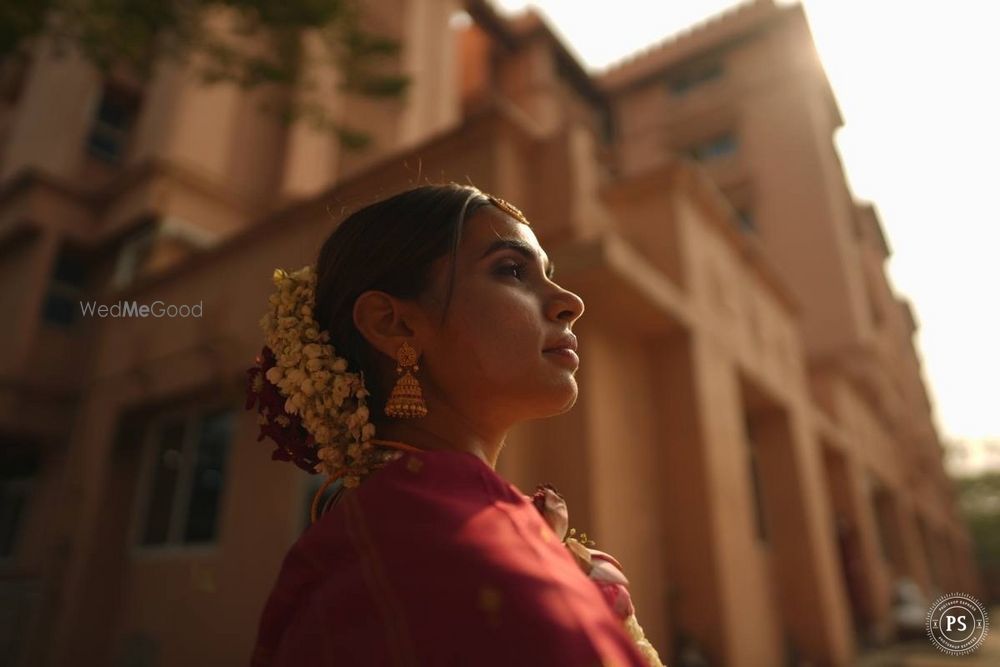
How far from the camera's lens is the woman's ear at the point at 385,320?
1505 mm

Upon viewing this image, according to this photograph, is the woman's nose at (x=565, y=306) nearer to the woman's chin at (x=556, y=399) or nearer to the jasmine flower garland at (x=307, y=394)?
the woman's chin at (x=556, y=399)

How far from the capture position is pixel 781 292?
10.9m

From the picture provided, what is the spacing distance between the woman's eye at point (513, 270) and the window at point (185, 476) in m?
7.44

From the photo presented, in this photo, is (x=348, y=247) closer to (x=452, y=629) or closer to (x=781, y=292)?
(x=452, y=629)

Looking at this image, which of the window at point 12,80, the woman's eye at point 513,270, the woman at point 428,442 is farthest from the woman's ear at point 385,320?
the window at point 12,80

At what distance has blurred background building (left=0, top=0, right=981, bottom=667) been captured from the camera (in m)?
6.11

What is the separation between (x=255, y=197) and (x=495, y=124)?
7728 mm

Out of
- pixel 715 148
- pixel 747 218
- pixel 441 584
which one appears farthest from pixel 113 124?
pixel 715 148

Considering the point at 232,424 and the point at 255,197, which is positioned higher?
the point at 255,197

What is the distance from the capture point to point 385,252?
60.3 inches

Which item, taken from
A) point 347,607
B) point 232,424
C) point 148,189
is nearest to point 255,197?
point 148,189

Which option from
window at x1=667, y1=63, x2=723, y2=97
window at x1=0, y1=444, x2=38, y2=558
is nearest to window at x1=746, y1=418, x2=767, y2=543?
window at x1=0, y1=444, x2=38, y2=558

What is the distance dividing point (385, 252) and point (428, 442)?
0.47 metres

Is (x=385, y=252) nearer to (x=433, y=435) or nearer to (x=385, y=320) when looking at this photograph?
(x=385, y=320)
